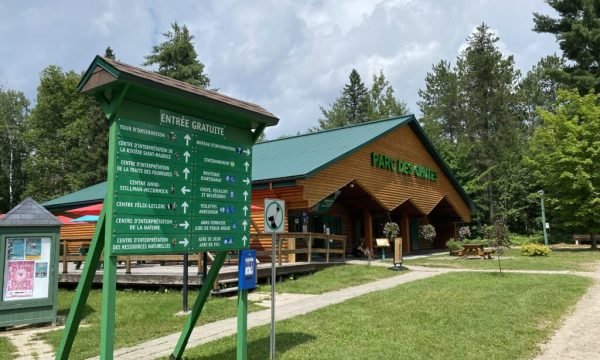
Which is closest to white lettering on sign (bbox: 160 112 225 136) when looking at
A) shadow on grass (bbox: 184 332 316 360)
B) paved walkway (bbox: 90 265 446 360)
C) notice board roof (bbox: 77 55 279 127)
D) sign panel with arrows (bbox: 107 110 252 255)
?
sign panel with arrows (bbox: 107 110 252 255)

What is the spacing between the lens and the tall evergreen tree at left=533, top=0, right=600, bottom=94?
111 ft

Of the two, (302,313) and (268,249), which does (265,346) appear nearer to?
(302,313)

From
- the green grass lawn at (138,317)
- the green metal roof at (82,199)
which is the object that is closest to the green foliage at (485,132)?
the green metal roof at (82,199)

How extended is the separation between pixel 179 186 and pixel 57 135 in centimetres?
4947

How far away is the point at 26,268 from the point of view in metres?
9.50

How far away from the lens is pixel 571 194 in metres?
29.0

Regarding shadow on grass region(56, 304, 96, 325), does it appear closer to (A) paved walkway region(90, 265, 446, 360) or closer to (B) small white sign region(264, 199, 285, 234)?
(A) paved walkway region(90, 265, 446, 360)

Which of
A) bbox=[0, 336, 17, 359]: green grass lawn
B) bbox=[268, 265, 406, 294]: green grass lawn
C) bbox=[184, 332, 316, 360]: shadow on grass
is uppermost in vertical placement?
bbox=[268, 265, 406, 294]: green grass lawn

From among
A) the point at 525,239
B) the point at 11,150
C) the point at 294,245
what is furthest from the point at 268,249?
the point at 11,150

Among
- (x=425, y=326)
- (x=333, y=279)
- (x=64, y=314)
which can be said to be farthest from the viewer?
(x=333, y=279)

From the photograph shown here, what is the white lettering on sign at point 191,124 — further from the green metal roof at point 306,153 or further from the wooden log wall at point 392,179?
the wooden log wall at point 392,179

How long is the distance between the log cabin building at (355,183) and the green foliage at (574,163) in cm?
538

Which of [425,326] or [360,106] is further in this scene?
[360,106]

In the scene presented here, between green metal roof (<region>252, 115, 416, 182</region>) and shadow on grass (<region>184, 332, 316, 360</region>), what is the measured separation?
31.3ft
